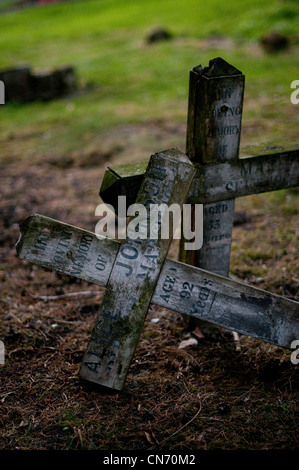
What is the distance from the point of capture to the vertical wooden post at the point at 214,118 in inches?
89.9

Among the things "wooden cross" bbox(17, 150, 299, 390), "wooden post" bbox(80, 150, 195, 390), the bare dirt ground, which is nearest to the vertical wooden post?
Answer: "wooden cross" bbox(17, 150, 299, 390)

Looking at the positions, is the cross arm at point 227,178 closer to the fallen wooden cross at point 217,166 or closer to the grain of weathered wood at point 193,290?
the fallen wooden cross at point 217,166

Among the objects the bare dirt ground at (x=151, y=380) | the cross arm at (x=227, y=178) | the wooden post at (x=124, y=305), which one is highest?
the cross arm at (x=227, y=178)

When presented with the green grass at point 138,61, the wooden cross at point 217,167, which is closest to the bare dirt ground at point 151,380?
the wooden cross at point 217,167

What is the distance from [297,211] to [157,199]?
251cm

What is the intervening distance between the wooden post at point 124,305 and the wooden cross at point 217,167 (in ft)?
1.27

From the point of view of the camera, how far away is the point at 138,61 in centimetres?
1132

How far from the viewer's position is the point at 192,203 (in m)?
2.54

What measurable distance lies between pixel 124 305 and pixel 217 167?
3.09 feet

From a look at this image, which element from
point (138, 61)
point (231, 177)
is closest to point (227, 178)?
point (231, 177)

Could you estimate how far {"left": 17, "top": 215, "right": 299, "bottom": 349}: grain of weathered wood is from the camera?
212 centimetres

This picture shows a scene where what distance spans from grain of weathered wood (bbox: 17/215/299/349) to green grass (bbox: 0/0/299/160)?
3996 mm

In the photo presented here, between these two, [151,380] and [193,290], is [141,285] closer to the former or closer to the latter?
[193,290]
